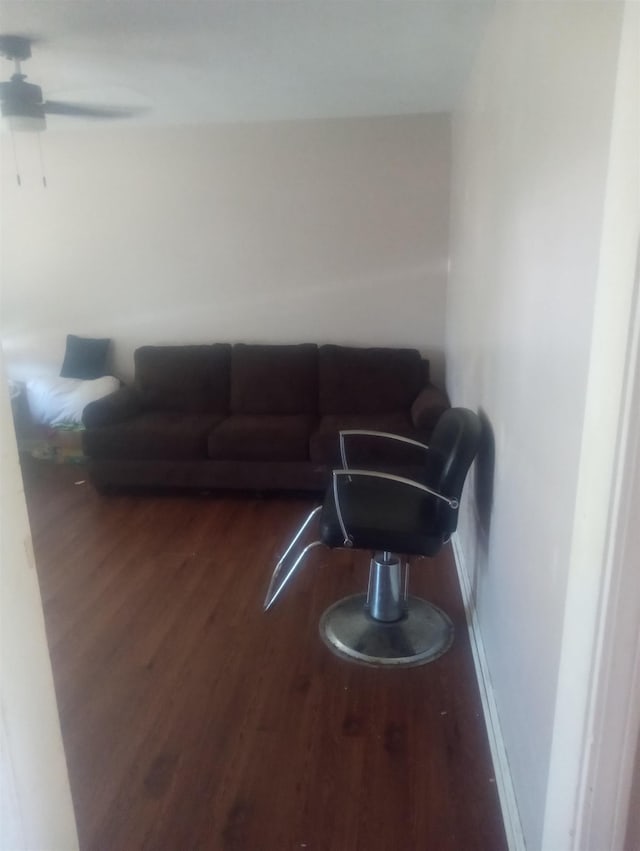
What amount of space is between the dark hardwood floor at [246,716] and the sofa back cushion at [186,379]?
131cm

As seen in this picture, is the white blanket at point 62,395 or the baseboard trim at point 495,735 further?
the white blanket at point 62,395

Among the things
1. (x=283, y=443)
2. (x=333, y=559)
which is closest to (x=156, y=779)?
(x=333, y=559)

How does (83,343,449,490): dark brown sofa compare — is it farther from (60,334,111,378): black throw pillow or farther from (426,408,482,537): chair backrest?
(426,408,482,537): chair backrest

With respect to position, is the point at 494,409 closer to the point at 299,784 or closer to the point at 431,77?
the point at 299,784

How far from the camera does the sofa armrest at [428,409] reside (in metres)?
3.34

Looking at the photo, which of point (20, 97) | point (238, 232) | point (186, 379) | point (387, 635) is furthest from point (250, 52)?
point (387, 635)

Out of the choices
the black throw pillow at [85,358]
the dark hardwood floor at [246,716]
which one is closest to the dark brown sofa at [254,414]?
the black throw pillow at [85,358]

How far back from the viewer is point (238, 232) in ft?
13.3

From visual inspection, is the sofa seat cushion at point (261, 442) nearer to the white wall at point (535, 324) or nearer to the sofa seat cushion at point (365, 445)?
the sofa seat cushion at point (365, 445)

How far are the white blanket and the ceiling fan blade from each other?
173 centimetres

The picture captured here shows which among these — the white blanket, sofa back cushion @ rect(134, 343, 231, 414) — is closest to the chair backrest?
sofa back cushion @ rect(134, 343, 231, 414)

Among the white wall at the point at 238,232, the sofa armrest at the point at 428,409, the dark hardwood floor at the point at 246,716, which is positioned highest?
the white wall at the point at 238,232

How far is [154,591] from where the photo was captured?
2.63m

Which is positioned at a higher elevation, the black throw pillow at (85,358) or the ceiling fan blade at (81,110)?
the ceiling fan blade at (81,110)
